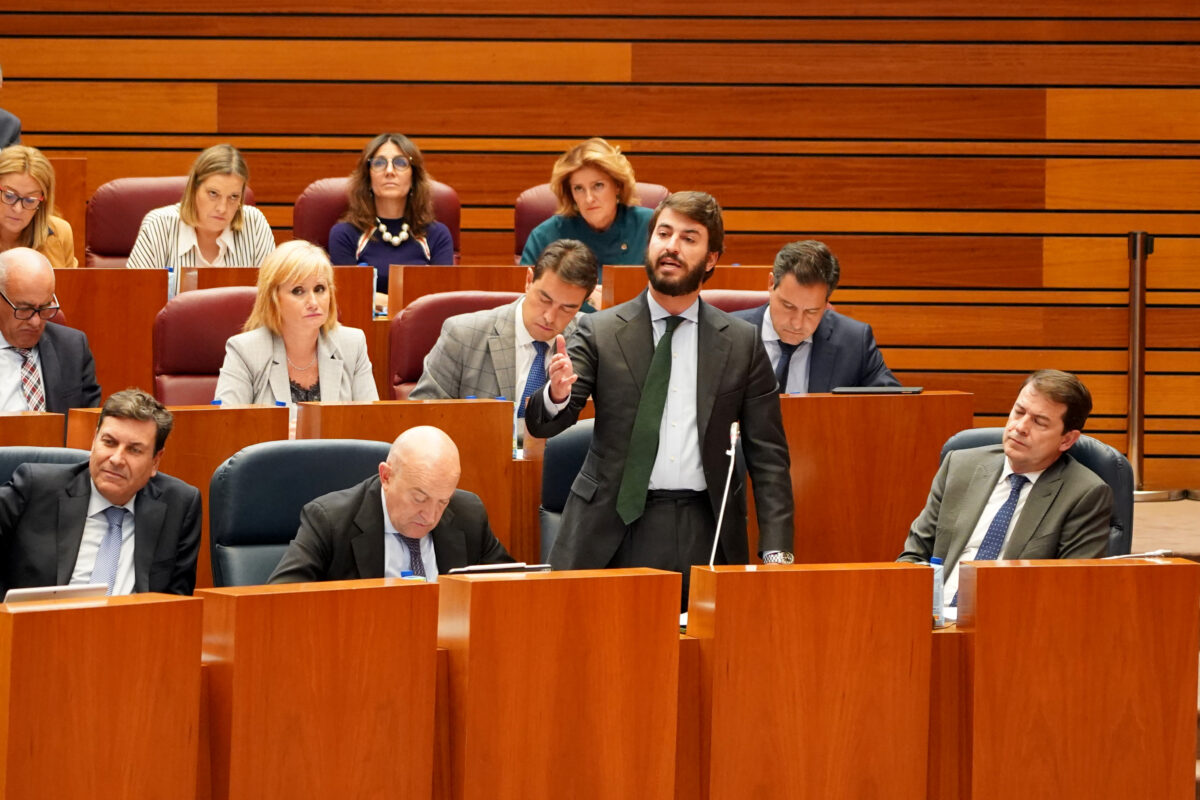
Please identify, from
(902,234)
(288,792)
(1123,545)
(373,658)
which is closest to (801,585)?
(373,658)

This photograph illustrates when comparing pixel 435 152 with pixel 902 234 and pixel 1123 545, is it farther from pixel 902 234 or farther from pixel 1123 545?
pixel 1123 545

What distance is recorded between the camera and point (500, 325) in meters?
3.03

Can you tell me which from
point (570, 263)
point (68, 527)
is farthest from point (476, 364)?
point (68, 527)

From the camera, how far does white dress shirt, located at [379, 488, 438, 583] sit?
226 centimetres

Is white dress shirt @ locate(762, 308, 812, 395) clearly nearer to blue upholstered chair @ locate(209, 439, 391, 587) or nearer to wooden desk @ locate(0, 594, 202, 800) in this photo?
blue upholstered chair @ locate(209, 439, 391, 587)

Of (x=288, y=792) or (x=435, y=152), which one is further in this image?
(x=435, y=152)

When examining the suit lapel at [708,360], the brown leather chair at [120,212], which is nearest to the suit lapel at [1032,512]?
the suit lapel at [708,360]

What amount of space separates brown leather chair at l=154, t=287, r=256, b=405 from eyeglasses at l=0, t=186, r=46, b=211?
0.52 metres

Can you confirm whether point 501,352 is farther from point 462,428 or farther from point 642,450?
point 642,450

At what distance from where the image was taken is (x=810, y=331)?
3053 mm

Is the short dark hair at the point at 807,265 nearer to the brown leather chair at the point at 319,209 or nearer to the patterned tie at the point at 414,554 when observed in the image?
the patterned tie at the point at 414,554

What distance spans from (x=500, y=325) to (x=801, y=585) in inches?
52.2

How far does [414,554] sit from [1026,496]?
94 centimetres

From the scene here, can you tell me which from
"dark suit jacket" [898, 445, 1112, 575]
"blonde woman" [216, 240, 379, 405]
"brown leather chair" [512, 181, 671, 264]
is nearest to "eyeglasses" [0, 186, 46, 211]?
"blonde woman" [216, 240, 379, 405]
